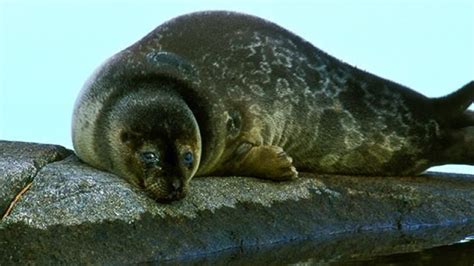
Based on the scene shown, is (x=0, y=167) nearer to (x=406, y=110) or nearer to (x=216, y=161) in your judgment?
(x=216, y=161)

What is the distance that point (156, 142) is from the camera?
8953 mm

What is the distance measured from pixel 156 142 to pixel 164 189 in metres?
0.34

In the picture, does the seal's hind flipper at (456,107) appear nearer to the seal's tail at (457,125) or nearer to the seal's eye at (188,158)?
the seal's tail at (457,125)

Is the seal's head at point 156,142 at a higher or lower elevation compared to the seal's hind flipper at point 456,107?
lower

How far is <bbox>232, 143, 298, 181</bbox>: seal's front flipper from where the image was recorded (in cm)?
978

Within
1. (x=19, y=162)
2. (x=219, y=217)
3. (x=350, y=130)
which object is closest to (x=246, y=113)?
(x=350, y=130)

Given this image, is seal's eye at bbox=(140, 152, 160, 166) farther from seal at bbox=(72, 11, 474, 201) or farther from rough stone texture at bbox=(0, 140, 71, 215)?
rough stone texture at bbox=(0, 140, 71, 215)

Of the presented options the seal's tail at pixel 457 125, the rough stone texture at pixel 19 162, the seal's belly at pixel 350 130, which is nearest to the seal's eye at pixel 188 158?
the rough stone texture at pixel 19 162

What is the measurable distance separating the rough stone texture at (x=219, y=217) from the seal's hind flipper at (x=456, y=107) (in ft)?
2.31

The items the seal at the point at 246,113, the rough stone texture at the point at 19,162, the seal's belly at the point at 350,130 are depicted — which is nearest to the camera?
the rough stone texture at the point at 19,162

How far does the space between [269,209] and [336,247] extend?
637 mm

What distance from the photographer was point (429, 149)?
1093cm

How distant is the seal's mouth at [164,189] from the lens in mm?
8852

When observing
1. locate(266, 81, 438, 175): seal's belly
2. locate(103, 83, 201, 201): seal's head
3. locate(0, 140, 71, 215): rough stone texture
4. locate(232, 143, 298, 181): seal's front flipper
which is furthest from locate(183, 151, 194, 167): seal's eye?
locate(266, 81, 438, 175): seal's belly
